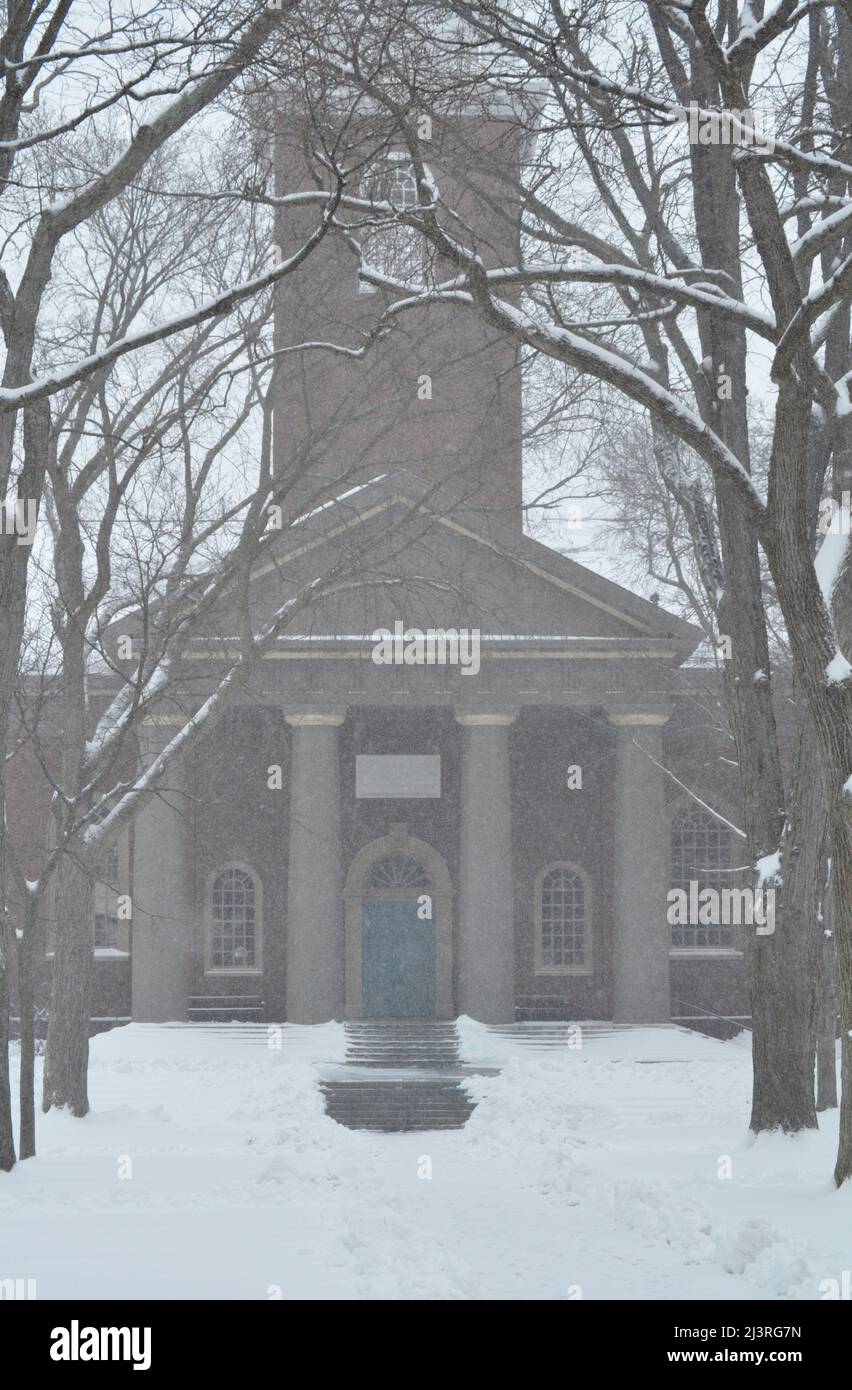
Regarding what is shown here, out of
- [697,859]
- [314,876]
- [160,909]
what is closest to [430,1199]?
[314,876]

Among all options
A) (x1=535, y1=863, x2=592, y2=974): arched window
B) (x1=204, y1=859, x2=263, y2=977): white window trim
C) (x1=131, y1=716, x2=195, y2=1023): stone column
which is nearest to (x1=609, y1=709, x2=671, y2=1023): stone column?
(x1=535, y1=863, x2=592, y2=974): arched window

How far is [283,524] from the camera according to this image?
1764 cm

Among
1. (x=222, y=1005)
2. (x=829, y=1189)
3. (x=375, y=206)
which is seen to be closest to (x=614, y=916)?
(x=222, y=1005)

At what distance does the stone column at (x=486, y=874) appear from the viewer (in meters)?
25.9

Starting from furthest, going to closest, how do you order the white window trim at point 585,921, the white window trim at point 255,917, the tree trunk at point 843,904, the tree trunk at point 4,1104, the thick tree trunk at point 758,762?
the white window trim at point 585,921 → the white window trim at point 255,917 → the thick tree trunk at point 758,762 → the tree trunk at point 4,1104 → the tree trunk at point 843,904

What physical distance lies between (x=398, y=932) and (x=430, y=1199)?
1700cm

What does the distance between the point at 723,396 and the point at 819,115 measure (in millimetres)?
2557

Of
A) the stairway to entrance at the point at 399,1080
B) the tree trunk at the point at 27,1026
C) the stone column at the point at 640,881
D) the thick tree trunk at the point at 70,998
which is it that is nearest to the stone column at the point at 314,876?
the stairway to entrance at the point at 399,1080

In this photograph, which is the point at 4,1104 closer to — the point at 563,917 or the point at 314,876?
the point at 314,876

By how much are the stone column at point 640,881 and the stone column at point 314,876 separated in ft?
16.3

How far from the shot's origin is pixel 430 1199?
1203cm

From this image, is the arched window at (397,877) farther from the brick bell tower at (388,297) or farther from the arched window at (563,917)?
the brick bell tower at (388,297)

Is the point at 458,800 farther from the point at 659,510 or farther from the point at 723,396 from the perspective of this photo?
the point at 723,396

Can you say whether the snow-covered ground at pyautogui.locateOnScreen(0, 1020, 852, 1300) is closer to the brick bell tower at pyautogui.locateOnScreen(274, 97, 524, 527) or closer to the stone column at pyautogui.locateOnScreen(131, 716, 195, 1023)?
the stone column at pyautogui.locateOnScreen(131, 716, 195, 1023)
